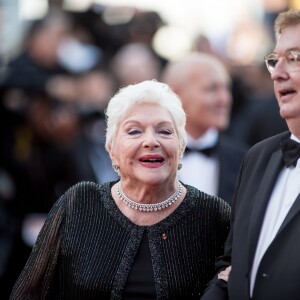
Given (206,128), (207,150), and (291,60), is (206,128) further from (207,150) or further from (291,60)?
(291,60)

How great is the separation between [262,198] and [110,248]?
0.98 meters

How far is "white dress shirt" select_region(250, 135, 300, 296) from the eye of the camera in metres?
5.25

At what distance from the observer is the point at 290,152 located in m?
5.39

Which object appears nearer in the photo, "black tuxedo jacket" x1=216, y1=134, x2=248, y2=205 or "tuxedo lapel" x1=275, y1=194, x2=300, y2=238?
"tuxedo lapel" x1=275, y1=194, x2=300, y2=238

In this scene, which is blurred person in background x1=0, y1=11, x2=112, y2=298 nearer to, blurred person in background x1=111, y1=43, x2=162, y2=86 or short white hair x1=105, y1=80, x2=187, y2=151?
blurred person in background x1=111, y1=43, x2=162, y2=86

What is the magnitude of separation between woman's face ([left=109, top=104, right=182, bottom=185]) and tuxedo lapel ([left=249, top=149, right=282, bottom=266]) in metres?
0.65

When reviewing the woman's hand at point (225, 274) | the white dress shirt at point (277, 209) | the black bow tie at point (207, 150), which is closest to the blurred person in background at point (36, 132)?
the black bow tie at point (207, 150)

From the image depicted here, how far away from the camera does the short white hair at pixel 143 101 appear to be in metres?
6.03


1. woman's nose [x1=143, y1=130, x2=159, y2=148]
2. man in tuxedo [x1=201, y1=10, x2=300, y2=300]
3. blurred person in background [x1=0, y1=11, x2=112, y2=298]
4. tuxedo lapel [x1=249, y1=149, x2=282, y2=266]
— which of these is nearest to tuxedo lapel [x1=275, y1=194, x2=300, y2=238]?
man in tuxedo [x1=201, y1=10, x2=300, y2=300]

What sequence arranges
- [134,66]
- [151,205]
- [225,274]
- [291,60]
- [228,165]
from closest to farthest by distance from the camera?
[291,60], [225,274], [151,205], [228,165], [134,66]

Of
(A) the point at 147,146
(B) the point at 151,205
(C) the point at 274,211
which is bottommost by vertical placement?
(B) the point at 151,205

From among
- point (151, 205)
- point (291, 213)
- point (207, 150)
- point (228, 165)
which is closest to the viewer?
point (291, 213)

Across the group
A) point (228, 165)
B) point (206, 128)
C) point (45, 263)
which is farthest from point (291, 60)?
point (206, 128)

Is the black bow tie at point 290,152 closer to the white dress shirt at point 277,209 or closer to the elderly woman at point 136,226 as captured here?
the white dress shirt at point 277,209
